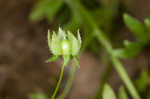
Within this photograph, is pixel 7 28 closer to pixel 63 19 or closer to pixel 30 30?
pixel 30 30

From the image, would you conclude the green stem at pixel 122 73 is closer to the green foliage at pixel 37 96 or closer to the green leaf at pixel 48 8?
the green leaf at pixel 48 8

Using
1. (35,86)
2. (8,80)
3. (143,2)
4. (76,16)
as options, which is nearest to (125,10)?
(143,2)

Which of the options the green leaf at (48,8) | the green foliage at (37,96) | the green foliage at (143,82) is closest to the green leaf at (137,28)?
the green foliage at (143,82)

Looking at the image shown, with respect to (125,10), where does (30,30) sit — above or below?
below

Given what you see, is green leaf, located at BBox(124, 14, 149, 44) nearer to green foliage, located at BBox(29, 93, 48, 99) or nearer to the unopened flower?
the unopened flower

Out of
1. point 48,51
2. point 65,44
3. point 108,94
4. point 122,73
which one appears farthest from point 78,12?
point 65,44

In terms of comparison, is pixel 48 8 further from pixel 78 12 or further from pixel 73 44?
pixel 73 44

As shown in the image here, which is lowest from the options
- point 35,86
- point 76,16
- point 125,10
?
point 35,86

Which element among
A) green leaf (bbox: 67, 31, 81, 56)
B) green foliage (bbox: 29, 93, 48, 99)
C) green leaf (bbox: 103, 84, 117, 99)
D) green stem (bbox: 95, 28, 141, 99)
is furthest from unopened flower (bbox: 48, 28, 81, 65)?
green foliage (bbox: 29, 93, 48, 99)
